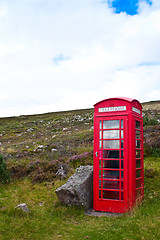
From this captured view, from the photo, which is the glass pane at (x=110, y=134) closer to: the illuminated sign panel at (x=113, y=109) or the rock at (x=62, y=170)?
the illuminated sign panel at (x=113, y=109)

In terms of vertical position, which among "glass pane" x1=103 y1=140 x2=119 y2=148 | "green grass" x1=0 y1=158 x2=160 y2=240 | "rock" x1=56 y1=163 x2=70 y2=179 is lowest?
"green grass" x1=0 y1=158 x2=160 y2=240

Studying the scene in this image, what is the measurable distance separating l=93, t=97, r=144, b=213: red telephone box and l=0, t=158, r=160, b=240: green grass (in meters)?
0.59

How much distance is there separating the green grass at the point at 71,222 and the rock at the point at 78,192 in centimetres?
23

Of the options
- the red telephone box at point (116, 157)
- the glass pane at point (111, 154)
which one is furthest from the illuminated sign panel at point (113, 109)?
the glass pane at point (111, 154)

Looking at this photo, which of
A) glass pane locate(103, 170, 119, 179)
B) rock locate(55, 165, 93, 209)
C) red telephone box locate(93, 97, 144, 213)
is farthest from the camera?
rock locate(55, 165, 93, 209)

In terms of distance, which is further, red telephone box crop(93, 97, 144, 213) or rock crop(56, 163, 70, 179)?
rock crop(56, 163, 70, 179)

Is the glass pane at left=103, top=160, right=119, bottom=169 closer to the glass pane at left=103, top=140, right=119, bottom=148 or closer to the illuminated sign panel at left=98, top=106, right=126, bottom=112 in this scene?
the glass pane at left=103, top=140, right=119, bottom=148

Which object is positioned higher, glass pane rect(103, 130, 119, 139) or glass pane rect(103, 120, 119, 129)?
glass pane rect(103, 120, 119, 129)

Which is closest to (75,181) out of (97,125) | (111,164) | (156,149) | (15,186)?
(111,164)

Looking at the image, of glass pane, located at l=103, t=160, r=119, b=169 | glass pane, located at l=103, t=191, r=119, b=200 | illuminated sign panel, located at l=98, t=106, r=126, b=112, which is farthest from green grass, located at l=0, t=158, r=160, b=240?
illuminated sign panel, located at l=98, t=106, r=126, b=112

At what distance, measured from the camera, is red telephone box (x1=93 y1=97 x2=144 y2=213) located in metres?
7.66

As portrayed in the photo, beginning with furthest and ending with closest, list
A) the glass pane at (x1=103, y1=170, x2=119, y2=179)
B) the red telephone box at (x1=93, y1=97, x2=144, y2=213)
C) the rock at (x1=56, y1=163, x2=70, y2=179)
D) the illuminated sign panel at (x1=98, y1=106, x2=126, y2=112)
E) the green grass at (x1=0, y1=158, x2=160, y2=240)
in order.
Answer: the rock at (x1=56, y1=163, x2=70, y2=179) → the illuminated sign panel at (x1=98, y1=106, x2=126, y2=112) → the glass pane at (x1=103, y1=170, x2=119, y2=179) → the red telephone box at (x1=93, y1=97, x2=144, y2=213) → the green grass at (x1=0, y1=158, x2=160, y2=240)

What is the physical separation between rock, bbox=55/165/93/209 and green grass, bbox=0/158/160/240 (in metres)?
0.23

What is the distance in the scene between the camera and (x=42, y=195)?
376 inches
